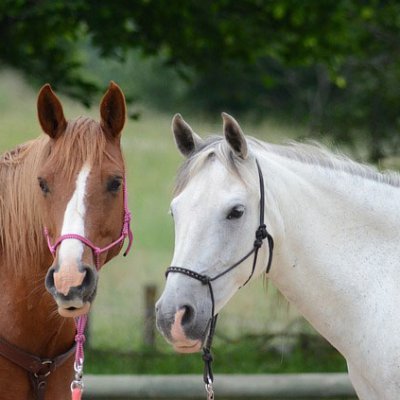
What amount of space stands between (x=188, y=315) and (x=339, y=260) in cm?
66

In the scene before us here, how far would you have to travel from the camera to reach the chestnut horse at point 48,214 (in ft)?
11.3

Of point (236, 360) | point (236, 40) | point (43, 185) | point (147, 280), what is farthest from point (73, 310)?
point (147, 280)

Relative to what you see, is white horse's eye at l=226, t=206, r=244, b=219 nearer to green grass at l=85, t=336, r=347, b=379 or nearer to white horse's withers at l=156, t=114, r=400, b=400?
white horse's withers at l=156, t=114, r=400, b=400

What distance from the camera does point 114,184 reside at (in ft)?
11.6

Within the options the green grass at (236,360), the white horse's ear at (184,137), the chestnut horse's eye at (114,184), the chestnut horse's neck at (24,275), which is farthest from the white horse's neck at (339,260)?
the green grass at (236,360)

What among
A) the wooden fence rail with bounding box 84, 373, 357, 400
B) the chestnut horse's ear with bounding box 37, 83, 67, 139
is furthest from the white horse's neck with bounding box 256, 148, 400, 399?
the wooden fence rail with bounding box 84, 373, 357, 400

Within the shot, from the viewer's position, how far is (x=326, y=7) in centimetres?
780

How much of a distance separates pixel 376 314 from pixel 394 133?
541cm

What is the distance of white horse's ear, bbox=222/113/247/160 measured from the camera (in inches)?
130

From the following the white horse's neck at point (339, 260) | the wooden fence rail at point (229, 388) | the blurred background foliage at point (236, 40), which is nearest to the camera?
the white horse's neck at point (339, 260)

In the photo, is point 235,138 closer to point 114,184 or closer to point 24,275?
point 114,184

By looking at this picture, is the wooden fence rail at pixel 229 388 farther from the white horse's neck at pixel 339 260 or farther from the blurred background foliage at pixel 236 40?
the blurred background foliage at pixel 236 40

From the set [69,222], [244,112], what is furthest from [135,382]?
[244,112]

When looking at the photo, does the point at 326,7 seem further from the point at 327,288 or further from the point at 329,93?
the point at 329,93
